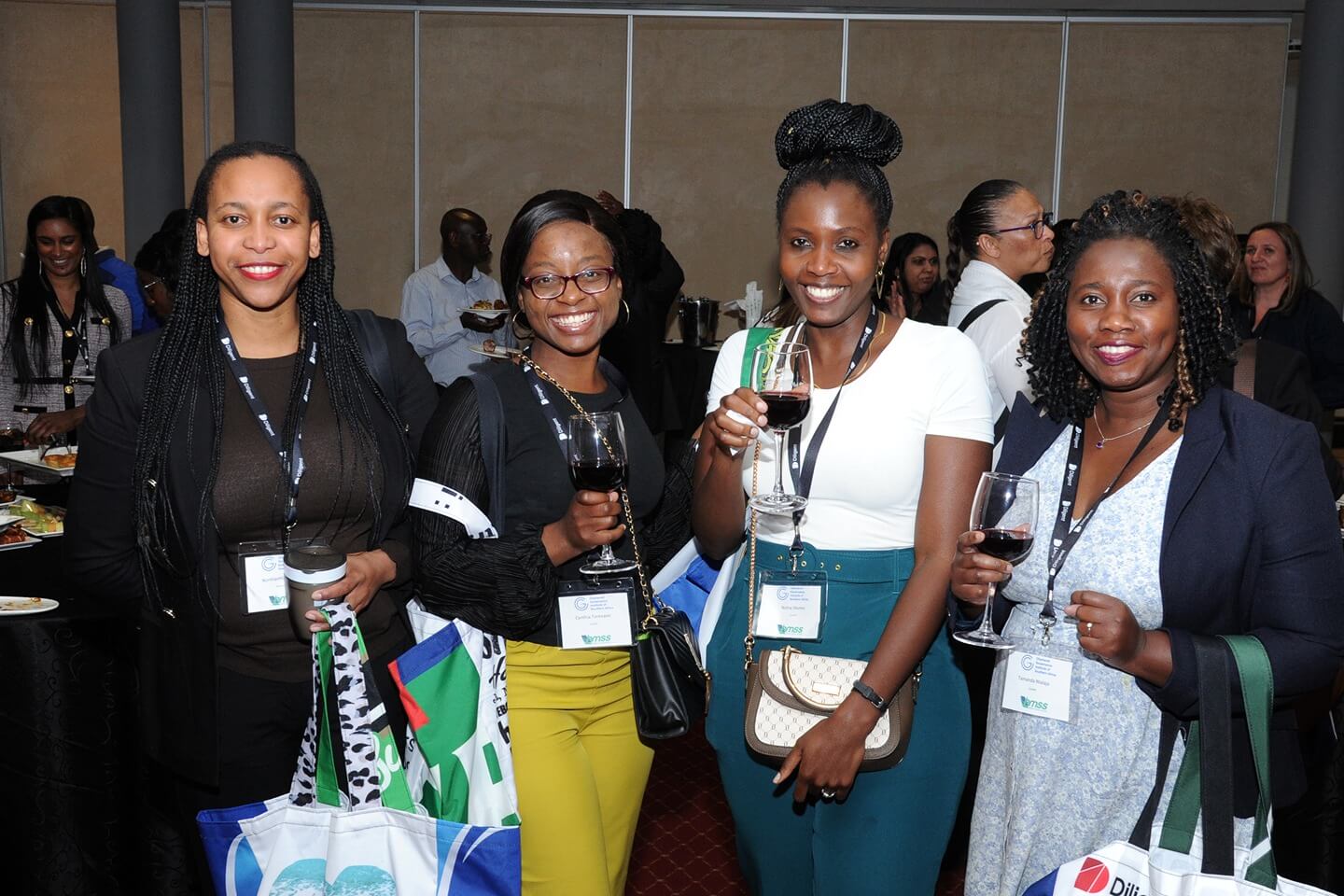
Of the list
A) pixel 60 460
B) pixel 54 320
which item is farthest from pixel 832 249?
pixel 54 320

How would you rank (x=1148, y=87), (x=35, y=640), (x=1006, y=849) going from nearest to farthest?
(x=1006, y=849), (x=35, y=640), (x=1148, y=87)

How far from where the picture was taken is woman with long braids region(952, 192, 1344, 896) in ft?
5.64

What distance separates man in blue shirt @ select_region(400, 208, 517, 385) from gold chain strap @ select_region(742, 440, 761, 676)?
4.83 meters

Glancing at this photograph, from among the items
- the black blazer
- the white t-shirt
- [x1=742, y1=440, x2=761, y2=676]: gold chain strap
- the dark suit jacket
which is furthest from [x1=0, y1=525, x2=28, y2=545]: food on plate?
the dark suit jacket

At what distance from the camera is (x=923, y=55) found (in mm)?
9758

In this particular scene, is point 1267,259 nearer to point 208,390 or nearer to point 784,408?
point 784,408

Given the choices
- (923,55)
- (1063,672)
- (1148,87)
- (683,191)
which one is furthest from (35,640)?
(1148,87)

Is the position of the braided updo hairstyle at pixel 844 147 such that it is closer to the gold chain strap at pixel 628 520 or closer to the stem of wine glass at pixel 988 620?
the gold chain strap at pixel 628 520

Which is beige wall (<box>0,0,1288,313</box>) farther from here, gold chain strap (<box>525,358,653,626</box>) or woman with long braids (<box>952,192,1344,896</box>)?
woman with long braids (<box>952,192,1344,896</box>)

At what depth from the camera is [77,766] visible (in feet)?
9.23

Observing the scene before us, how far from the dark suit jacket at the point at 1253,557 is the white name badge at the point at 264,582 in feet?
4.61

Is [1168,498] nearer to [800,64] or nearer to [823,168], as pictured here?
[823,168]

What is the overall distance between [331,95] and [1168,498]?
9.54 meters

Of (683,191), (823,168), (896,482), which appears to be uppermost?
(683,191)
